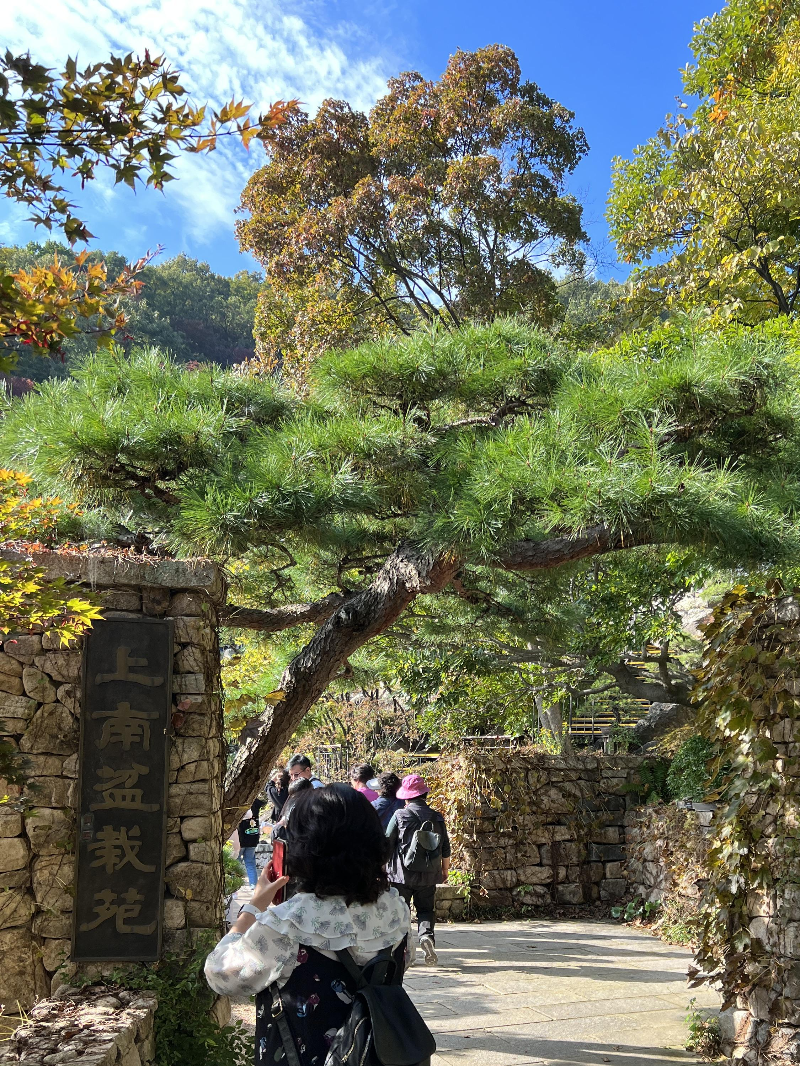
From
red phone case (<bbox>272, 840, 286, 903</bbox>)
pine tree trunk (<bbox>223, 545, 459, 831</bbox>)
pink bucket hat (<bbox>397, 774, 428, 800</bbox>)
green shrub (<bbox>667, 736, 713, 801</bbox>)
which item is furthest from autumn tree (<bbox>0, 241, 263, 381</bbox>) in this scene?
red phone case (<bbox>272, 840, 286, 903</bbox>)

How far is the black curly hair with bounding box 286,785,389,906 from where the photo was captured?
73.7 inches

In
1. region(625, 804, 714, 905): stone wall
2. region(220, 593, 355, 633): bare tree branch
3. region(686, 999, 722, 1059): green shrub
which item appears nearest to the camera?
region(686, 999, 722, 1059): green shrub

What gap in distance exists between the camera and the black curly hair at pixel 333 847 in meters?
1.87

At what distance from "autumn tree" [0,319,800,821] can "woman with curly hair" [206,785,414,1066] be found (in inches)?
69.9

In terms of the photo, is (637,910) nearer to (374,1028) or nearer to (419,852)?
(419,852)

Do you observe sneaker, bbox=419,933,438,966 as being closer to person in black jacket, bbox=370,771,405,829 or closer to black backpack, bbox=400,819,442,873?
black backpack, bbox=400,819,442,873

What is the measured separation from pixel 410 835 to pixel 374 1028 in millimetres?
3959

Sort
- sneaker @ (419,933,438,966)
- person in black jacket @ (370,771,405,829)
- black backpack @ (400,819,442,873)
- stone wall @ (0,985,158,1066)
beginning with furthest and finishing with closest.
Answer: person in black jacket @ (370,771,405,829), sneaker @ (419,933,438,966), black backpack @ (400,819,442,873), stone wall @ (0,985,158,1066)

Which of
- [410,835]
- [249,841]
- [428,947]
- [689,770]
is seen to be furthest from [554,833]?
[410,835]

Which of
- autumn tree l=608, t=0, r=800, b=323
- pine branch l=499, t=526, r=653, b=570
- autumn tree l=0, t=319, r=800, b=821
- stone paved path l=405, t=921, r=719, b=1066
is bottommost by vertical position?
stone paved path l=405, t=921, r=719, b=1066

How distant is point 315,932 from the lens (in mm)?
1830

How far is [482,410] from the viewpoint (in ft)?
14.6

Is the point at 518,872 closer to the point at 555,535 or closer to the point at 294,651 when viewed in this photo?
the point at 294,651

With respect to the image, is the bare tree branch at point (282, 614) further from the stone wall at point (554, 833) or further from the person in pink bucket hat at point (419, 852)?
the stone wall at point (554, 833)
